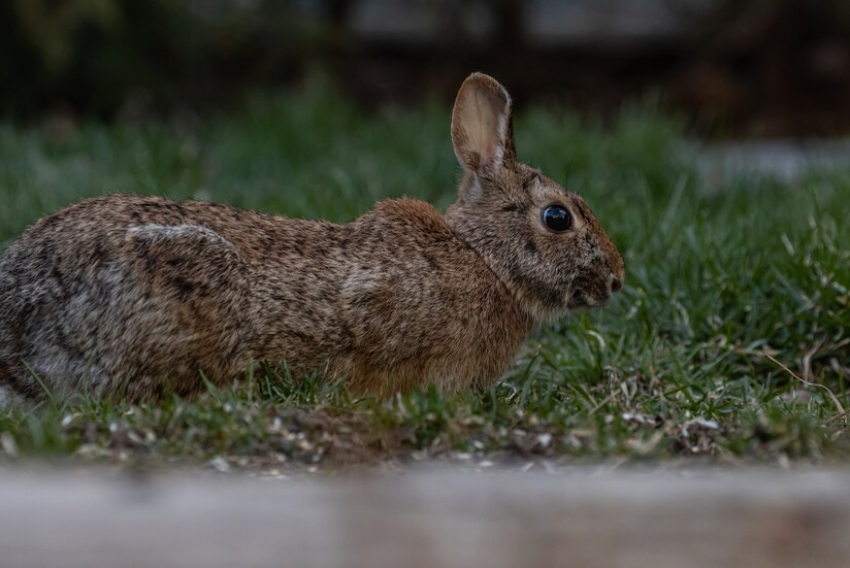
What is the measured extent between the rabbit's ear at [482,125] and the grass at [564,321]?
809 millimetres

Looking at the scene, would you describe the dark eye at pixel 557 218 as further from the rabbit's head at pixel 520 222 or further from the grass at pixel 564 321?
the grass at pixel 564 321

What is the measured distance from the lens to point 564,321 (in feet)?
19.1

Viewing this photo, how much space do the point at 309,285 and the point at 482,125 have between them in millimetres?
1100

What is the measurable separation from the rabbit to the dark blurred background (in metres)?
5.35

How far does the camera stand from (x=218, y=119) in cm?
1033

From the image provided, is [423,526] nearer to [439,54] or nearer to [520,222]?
[520,222]

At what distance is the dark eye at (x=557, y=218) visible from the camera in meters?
5.11

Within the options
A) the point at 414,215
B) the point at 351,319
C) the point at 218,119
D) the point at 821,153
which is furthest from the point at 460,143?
the point at 218,119

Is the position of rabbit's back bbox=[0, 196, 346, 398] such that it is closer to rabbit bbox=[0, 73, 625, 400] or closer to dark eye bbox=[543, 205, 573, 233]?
rabbit bbox=[0, 73, 625, 400]

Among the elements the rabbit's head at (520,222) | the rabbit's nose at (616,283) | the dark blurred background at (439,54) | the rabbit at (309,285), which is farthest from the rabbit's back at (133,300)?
the dark blurred background at (439,54)

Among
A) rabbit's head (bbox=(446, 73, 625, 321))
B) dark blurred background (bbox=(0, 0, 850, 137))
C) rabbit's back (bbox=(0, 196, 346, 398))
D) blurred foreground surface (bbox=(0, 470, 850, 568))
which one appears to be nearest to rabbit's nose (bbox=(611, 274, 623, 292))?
rabbit's head (bbox=(446, 73, 625, 321))

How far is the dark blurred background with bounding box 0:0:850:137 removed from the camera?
10.1m

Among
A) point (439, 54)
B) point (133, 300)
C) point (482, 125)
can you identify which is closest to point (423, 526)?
point (133, 300)

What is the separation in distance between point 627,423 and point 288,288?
49.8 inches
